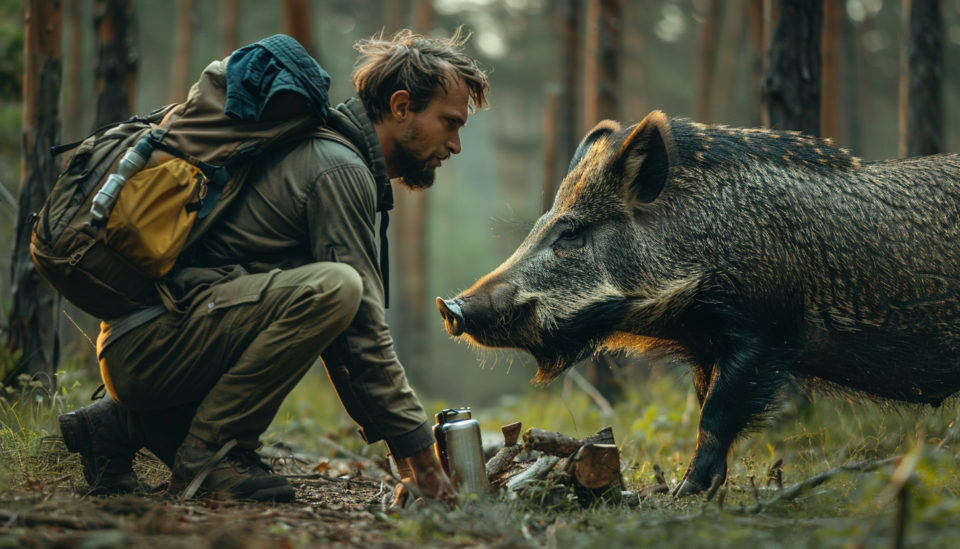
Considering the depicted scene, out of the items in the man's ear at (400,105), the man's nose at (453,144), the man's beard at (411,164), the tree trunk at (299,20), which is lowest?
the man's beard at (411,164)

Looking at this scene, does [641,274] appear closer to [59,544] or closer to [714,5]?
[59,544]

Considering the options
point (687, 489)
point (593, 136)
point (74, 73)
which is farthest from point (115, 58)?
point (74, 73)

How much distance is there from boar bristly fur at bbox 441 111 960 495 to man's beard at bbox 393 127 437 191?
24.5 inches

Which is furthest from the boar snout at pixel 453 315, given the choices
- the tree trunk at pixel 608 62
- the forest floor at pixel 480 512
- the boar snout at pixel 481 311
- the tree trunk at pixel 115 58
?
the tree trunk at pixel 608 62

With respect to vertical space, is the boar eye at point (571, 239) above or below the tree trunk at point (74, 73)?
below

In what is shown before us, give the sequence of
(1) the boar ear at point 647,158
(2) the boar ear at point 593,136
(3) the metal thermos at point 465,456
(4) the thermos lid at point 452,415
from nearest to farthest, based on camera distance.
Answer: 1. (3) the metal thermos at point 465,456
2. (4) the thermos lid at point 452,415
3. (1) the boar ear at point 647,158
4. (2) the boar ear at point 593,136

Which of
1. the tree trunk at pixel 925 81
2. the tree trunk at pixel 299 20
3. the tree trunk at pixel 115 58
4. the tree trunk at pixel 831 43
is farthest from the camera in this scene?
the tree trunk at pixel 831 43

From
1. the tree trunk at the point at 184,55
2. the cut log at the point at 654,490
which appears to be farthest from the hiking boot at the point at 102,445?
the tree trunk at the point at 184,55

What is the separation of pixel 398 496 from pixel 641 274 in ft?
5.38

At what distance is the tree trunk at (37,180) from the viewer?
452 centimetres

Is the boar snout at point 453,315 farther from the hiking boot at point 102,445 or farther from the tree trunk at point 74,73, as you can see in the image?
the tree trunk at point 74,73

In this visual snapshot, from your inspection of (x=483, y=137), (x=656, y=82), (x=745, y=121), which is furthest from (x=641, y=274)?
(x=483, y=137)

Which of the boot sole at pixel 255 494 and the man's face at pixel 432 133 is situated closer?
the boot sole at pixel 255 494

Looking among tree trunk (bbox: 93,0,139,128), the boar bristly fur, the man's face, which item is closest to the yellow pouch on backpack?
the man's face
